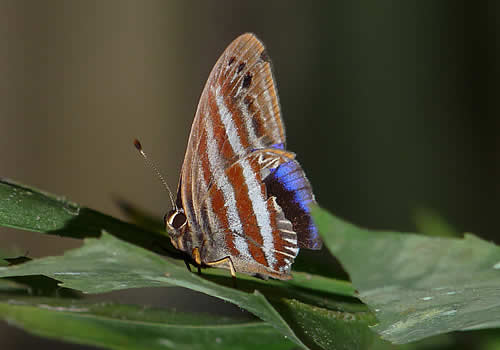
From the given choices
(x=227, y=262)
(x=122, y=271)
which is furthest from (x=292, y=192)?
(x=122, y=271)

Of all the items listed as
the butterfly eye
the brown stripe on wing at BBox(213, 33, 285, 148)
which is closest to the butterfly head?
the butterfly eye

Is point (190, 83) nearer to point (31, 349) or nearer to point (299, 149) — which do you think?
point (299, 149)

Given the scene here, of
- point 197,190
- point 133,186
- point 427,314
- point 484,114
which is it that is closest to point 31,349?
point 133,186

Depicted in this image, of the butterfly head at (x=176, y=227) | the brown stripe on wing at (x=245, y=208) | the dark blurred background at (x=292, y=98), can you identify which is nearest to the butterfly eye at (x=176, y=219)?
the butterfly head at (x=176, y=227)

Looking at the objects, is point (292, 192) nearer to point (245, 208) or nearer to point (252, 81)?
point (245, 208)

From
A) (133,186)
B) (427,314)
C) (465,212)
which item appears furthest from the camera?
(133,186)

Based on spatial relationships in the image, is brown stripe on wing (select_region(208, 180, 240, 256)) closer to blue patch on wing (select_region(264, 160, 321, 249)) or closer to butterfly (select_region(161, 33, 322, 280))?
butterfly (select_region(161, 33, 322, 280))

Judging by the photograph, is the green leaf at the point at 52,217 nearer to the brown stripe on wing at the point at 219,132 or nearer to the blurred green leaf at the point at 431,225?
the brown stripe on wing at the point at 219,132
